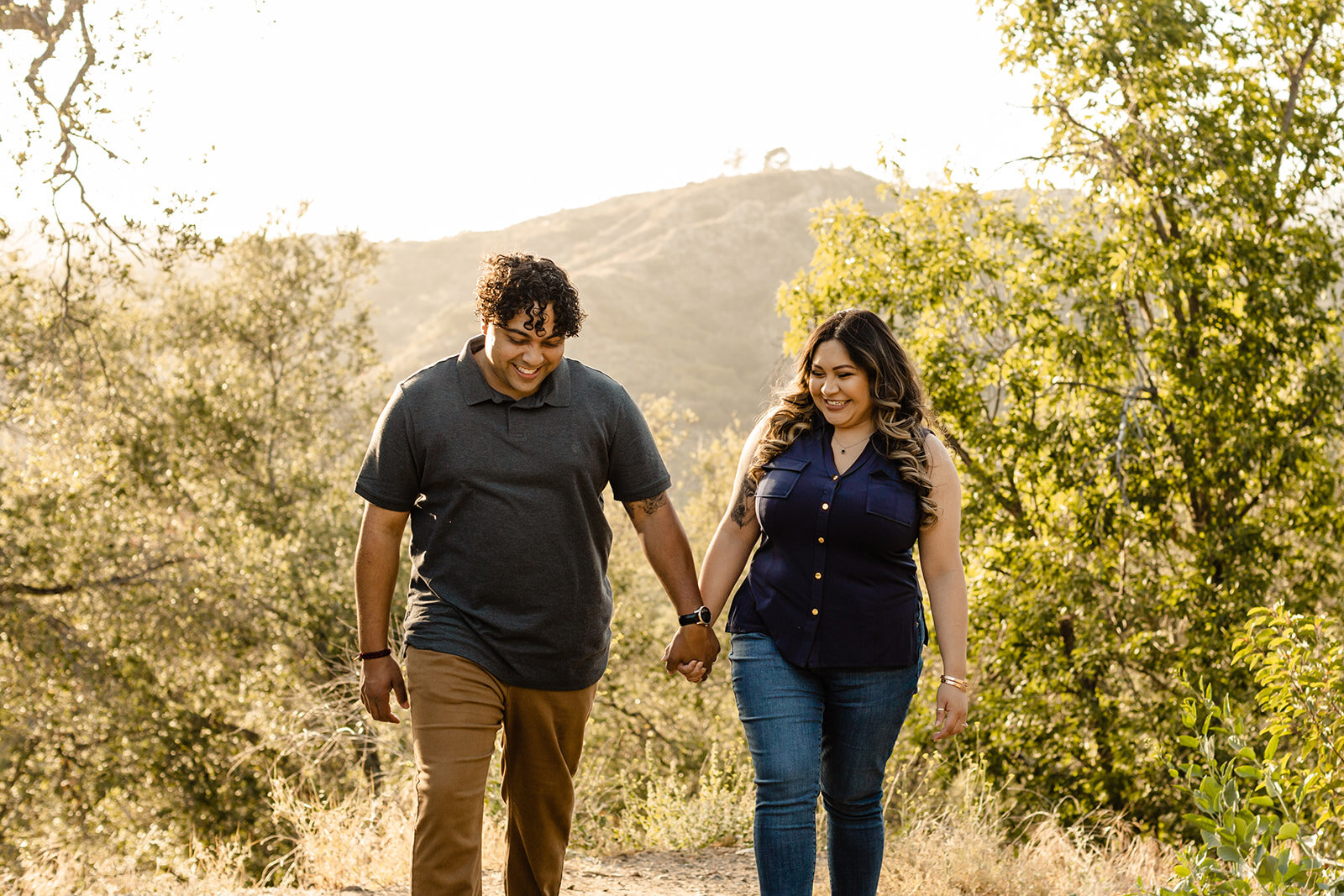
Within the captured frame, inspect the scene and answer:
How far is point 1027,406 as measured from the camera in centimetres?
1057

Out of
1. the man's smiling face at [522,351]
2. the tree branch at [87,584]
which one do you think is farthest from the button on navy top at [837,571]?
the tree branch at [87,584]

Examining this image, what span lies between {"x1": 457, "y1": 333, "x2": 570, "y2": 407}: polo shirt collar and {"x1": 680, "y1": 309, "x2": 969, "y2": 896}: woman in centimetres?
67

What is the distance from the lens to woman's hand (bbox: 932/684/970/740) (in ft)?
11.1

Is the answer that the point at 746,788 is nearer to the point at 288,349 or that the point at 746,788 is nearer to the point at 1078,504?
the point at 1078,504

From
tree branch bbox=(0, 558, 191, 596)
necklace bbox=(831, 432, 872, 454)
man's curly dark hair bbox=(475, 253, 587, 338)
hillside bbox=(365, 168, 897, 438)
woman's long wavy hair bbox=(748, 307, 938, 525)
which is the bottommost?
tree branch bbox=(0, 558, 191, 596)

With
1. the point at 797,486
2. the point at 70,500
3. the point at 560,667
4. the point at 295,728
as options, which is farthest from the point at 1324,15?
the point at 70,500

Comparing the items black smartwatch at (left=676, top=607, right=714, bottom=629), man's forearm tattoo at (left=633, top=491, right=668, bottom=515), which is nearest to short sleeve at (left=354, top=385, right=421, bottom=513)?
man's forearm tattoo at (left=633, top=491, right=668, bottom=515)

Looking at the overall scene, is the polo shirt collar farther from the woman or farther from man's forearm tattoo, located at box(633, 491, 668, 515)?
the woman

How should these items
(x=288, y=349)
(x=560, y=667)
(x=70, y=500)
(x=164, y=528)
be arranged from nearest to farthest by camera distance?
(x=560, y=667), (x=70, y=500), (x=164, y=528), (x=288, y=349)

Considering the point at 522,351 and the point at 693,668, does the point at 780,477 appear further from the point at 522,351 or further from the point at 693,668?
the point at 522,351

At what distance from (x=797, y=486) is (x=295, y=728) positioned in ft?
25.8

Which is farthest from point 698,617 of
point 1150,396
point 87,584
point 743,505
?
point 87,584

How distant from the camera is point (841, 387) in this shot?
3.61 m

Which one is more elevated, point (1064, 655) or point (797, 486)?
point (797, 486)
